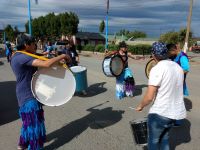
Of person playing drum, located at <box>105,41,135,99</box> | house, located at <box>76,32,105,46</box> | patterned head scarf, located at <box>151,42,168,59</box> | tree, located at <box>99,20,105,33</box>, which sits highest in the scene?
patterned head scarf, located at <box>151,42,168,59</box>

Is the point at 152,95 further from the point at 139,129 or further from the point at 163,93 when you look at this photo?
the point at 139,129

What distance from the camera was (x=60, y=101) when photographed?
4477mm

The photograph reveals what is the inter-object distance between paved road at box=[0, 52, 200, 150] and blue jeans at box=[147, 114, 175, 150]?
1.12 metres

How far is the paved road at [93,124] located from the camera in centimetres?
521

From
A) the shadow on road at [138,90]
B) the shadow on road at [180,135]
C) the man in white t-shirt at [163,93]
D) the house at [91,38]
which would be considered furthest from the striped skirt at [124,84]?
the house at [91,38]

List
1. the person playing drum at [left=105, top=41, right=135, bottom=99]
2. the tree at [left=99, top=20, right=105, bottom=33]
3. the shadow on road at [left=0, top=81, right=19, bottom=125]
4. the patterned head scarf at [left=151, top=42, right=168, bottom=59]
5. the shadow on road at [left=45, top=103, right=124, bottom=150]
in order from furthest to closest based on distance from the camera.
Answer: the tree at [left=99, top=20, right=105, bottom=33], the person playing drum at [left=105, top=41, right=135, bottom=99], the shadow on road at [left=0, top=81, right=19, bottom=125], the shadow on road at [left=45, top=103, right=124, bottom=150], the patterned head scarf at [left=151, top=42, right=168, bottom=59]

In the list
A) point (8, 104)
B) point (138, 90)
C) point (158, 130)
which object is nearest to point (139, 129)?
point (158, 130)

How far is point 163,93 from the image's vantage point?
3.69 meters

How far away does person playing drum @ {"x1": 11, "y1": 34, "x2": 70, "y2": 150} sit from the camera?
414 cm

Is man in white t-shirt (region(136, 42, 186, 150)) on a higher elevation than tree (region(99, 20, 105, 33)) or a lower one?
higher

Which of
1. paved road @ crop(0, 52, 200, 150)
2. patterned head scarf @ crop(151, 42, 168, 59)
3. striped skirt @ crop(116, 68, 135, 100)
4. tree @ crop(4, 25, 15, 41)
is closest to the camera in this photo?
patterned head scarf @ crop(151, 42, 168, 59)

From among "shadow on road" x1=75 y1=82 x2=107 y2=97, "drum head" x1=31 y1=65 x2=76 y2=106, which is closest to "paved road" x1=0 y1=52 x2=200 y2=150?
"shadow on road" x1=75 y1=82 x2=107 y2=97

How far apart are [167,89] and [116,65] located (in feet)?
15.2

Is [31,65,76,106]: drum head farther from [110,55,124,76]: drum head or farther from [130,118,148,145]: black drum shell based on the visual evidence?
[110,55,124,76]: drum head
